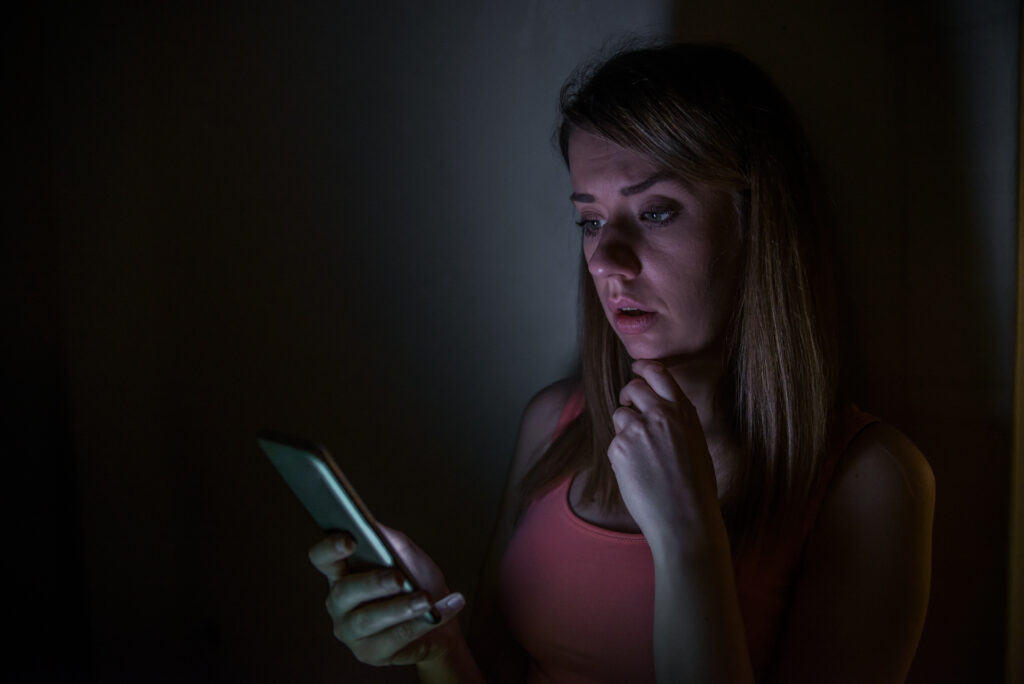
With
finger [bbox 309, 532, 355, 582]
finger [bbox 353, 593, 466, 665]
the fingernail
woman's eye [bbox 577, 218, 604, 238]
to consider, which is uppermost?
woman's eye [bbox 577, 218, 604, 238]

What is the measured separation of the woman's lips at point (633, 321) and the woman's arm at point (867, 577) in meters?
0.28

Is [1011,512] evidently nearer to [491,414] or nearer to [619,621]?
[619,621]

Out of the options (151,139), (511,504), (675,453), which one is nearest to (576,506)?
(511,504)

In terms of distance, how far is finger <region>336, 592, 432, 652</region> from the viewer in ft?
2.01

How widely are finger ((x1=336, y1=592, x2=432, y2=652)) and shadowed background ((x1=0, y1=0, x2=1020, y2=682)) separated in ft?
1.41

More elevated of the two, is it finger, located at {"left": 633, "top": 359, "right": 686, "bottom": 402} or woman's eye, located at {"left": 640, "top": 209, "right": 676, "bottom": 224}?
woman's eye, located at {"left": 640, "top": 209, "right": 676, "bottom": 224}

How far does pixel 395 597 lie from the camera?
24.6 inches

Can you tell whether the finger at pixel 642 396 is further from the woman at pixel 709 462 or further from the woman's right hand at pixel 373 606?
the woman's right hand at pixel 373 606

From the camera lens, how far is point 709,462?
0.66m

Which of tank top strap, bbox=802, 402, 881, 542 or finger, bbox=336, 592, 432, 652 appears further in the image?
tank top strap, bbox=802, 402, 881, 542

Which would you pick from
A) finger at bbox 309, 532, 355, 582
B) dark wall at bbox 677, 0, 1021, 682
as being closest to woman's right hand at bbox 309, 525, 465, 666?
finger at bbox 309, 532, 355, 582

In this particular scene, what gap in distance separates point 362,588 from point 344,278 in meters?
0.55

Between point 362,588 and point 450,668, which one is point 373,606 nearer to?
point 362,588

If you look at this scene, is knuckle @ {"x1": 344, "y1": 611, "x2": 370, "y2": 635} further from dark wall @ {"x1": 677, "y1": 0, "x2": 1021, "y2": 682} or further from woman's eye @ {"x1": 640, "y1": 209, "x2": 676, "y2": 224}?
dark wall @ {"x1": 677, "y1": 0, "x2": 1021, "y2": 682}
